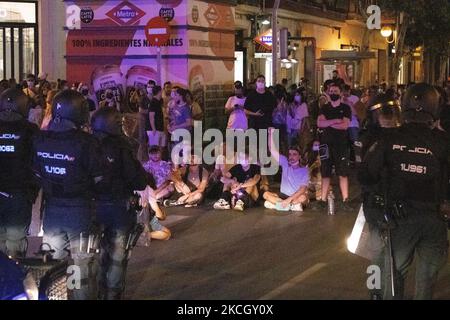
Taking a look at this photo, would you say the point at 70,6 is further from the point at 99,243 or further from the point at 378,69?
the point at 378,69

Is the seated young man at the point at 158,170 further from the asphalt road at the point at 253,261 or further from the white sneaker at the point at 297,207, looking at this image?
the white sneaker at the point at 297,207

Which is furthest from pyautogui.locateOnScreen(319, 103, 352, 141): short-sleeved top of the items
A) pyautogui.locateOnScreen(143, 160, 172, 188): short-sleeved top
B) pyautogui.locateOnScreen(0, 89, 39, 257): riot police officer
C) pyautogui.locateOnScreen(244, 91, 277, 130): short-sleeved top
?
pyautogui.locateOnScreen(0, 89, 39, 257): riot police officer

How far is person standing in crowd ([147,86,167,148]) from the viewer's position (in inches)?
722

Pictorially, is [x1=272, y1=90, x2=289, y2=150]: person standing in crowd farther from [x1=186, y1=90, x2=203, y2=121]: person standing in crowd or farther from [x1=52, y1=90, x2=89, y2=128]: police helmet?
[x1=52, y1=90, x2=89, y2=128]: police helmet

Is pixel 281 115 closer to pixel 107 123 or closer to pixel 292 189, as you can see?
pixel 292 189

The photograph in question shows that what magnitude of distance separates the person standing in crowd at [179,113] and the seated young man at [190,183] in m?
3.67

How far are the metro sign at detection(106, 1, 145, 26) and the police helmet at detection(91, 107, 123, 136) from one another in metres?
14.9

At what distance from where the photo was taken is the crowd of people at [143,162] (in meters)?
6.93

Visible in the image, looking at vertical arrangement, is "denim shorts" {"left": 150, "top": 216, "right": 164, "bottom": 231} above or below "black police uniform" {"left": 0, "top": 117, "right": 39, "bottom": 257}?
below

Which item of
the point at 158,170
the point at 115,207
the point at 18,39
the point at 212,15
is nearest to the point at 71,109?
the point at 115,207

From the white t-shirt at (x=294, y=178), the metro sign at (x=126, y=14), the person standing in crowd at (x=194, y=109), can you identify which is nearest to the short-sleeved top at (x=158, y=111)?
the person standing in crowd at (x=194, y=109)

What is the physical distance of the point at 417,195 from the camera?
6.50m
